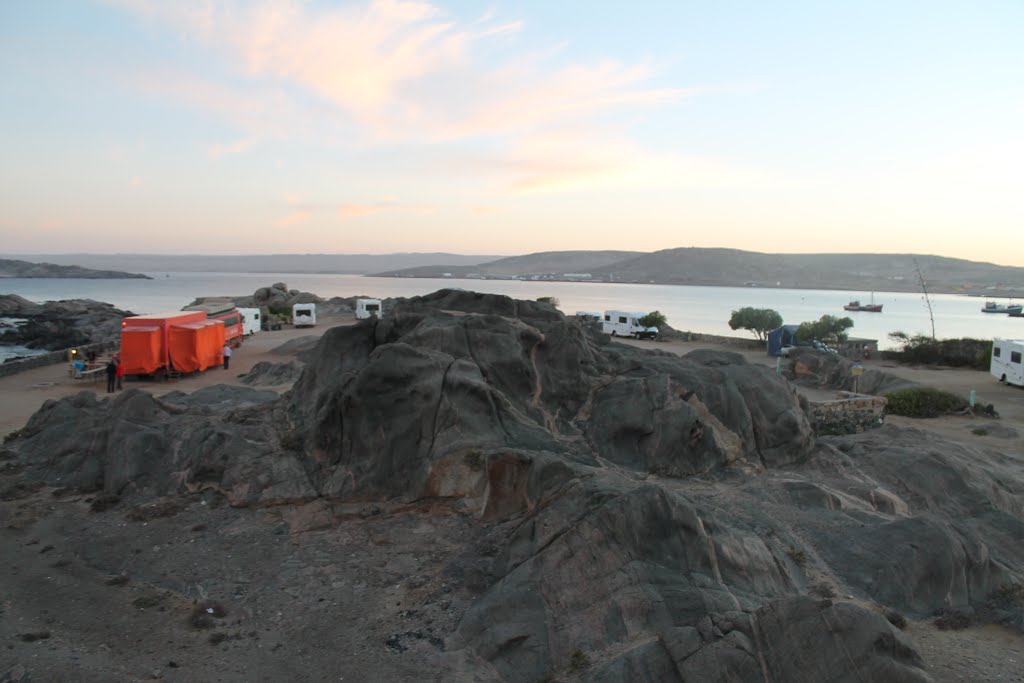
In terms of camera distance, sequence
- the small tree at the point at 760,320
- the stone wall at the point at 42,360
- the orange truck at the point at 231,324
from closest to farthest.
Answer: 1. the stone wall at the point at 42,360
2. the orange truck at the point at 231,324
3. the small tree at the point at 760,320

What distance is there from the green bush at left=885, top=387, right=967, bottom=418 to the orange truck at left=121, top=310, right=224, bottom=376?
31034mm

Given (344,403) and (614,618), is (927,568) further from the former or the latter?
(344,403)

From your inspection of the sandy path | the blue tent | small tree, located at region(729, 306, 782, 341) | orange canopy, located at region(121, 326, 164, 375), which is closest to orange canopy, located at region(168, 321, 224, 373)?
the sandy path

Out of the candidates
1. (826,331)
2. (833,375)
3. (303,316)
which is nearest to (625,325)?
(826,331)

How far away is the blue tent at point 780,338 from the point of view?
156 ft

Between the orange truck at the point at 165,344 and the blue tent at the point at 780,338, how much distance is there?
3703cm

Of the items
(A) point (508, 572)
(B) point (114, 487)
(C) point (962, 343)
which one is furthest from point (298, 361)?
(C) point (962, 343)

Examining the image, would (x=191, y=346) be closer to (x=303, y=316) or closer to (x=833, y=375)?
(x=303, y=316)

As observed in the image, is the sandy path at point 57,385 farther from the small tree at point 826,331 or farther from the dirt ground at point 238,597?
the small tree at point 826,331

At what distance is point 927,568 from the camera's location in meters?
10.0

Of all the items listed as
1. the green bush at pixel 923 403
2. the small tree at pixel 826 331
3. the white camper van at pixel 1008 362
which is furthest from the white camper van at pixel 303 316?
the white camper van at pixel 1008 362

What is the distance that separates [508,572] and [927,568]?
252 inches

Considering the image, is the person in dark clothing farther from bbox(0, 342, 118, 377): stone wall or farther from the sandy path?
bbox(0, 342, 118, 377): stone wall

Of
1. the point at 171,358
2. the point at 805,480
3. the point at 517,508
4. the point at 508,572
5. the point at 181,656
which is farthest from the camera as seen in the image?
the point at 171,358
